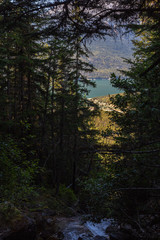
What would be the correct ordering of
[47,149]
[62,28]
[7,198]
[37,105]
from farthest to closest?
[47,149]
[37,105]
[7,198]
[62,28]

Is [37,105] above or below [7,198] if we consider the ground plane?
above

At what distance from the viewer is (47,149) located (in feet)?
54.9

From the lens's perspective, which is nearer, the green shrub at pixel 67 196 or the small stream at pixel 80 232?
the small stream at pixel 80 232

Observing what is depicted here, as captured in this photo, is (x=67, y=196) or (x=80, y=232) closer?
(x=80, y=232)

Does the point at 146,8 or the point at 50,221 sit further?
the point at 50,221

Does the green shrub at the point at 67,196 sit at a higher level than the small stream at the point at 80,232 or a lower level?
lower

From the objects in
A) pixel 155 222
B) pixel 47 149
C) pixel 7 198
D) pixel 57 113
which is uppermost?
→ pixel 57 113

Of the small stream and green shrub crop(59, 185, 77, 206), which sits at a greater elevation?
the small stream

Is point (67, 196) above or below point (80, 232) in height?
below

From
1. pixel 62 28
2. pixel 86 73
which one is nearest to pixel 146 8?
pixel 62 28

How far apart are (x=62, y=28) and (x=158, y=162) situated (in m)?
3.50

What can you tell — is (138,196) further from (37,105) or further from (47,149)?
(47,149)

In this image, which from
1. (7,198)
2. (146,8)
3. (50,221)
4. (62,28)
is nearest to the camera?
(146,8)

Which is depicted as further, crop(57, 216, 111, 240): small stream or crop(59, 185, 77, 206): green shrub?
crop(59, 185, 77, 206): green shrub
